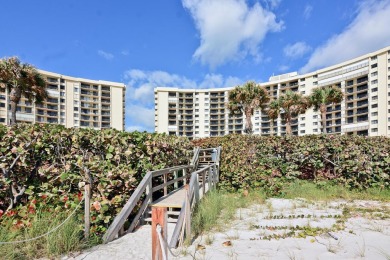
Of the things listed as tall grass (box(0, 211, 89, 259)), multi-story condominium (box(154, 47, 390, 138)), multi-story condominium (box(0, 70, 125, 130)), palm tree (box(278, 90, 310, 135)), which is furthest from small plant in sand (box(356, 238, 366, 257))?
multi-story condominium (box(0, 70, 125, 130))

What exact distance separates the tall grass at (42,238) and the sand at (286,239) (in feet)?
1.16

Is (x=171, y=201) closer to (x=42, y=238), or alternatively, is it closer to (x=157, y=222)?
(x=42, y=238)

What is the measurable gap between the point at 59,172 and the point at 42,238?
1.49m

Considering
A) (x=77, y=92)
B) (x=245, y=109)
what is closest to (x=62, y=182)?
(x=245, y=109)

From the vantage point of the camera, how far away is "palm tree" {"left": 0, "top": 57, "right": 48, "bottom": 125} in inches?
846

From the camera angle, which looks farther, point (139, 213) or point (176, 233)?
point (139, 213)

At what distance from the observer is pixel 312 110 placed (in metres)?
68.6

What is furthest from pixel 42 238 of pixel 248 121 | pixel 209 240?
pixel 248 121

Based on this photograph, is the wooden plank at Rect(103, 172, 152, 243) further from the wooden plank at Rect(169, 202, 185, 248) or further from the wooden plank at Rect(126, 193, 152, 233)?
the wooden plank at Rect(169, 202, 185, 248)

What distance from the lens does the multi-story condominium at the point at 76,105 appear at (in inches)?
2552

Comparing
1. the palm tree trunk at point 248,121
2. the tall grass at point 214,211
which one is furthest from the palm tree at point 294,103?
the tall grass at point 214,211

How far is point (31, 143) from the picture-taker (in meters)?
4.86

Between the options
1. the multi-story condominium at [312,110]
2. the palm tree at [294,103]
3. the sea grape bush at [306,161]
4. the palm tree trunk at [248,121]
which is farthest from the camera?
the multi-story condominium at [312,110]

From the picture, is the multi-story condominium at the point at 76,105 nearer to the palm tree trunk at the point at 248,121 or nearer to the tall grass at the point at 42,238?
the palm tree trunk at the point at 248,121
